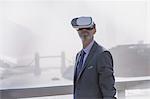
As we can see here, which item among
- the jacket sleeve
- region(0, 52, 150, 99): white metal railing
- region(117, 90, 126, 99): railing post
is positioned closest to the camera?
the jacket sleeve

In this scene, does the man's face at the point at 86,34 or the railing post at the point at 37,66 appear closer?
the man's face at the point at 86,34

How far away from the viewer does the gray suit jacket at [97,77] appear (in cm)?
161

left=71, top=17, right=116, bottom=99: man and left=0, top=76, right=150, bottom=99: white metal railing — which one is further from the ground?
left=71, top=17, right=116, bottom=99: man

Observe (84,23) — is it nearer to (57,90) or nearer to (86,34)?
(86,34)

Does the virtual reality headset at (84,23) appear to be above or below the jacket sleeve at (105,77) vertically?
above

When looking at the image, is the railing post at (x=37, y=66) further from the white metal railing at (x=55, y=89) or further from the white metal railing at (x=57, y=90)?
the white metal railing at (x=57, y=90)

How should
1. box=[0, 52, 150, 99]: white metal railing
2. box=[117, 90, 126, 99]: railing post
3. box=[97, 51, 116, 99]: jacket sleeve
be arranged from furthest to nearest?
box=[117, 90, 126, 99]: railing post < box=[0, 52, 150, 99]: white metal railing < box=[97, 51, 116, 99]: jacket sleeve

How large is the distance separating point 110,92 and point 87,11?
803 millimetres

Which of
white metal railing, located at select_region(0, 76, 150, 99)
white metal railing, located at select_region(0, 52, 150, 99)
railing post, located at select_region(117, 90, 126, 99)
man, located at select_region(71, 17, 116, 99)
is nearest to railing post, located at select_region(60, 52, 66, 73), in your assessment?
white metal railing, located at select_region(0, 52, 150, 99)

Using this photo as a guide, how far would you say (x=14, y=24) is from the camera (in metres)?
2.03

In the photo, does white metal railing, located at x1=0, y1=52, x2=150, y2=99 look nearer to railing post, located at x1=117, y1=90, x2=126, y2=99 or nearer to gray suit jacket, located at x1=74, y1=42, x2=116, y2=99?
railing post, located at x1=117, y1=90, x2=126, y2=99

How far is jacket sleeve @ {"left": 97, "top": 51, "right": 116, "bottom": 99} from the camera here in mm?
1610

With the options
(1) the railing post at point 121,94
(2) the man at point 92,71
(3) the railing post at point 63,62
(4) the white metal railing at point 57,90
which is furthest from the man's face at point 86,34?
(1) the railing post at point 121,94

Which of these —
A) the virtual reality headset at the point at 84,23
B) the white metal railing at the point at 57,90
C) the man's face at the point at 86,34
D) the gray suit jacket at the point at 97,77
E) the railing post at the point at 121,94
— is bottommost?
the railing post at the point at 121,94
